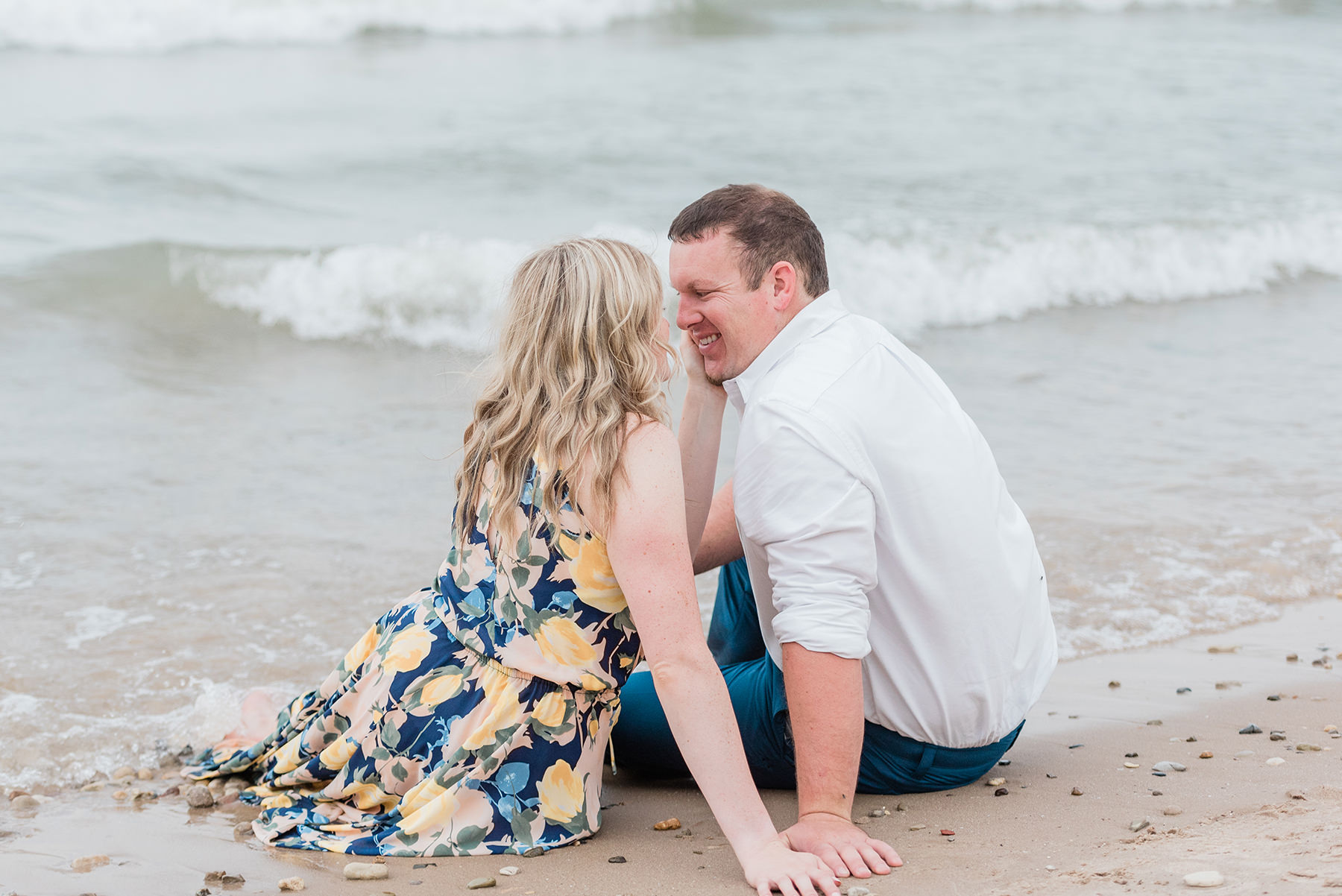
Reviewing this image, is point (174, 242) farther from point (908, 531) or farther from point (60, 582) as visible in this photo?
point (908, 531)

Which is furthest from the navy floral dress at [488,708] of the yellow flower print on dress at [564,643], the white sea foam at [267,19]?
the white sea foam at [267,19]

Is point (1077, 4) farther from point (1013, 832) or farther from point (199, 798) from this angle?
point (199, 798)

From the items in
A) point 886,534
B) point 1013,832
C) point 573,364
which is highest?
point 573,364

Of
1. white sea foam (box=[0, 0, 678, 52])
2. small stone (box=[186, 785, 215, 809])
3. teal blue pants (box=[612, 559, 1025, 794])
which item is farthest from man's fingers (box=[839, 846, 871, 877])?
white sea foam (box=[0, 0, 678, 52])

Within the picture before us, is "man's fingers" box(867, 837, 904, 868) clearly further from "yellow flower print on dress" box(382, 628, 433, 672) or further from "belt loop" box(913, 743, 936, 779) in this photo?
"yellow flower print on dress" box(382, 628, 433, 672)

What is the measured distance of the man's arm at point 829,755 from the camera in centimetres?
262

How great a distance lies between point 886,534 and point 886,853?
654 millimetres

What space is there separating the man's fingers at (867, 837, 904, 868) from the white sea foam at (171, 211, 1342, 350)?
6199 millimetres

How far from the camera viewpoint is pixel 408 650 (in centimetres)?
297

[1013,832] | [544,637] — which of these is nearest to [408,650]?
[544,637]

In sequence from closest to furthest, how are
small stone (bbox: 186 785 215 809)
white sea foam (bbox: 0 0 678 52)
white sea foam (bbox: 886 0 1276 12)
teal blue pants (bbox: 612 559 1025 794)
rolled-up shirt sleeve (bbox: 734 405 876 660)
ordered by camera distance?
1. rolled-up shirt sleeve (bbox: 734 405 876 660)
2. teal blue pants (bbox: 612 559 1025 794)
3. small stone (bbox: 186 785 215 809)
4. white sea foam (bbox: 0 0 678 52)
5. white sea foam (bbox: 886 0 1276 12)

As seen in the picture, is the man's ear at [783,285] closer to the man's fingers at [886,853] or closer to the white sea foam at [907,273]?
the man's fingers at [886,853]

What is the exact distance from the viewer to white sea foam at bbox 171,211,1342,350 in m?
9.53

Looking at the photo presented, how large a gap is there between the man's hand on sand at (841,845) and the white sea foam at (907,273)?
6154mm
